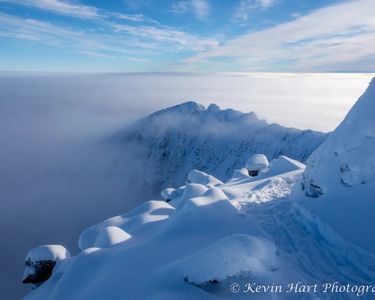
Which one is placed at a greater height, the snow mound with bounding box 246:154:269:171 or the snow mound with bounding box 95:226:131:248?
the snow mound with bounding box 246:154:269:171

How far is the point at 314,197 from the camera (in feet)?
44.3

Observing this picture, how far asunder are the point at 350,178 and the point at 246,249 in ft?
21.7

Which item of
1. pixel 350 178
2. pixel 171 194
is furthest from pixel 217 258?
pixel 171 194

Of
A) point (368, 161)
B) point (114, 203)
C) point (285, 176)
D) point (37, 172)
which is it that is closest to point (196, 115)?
point (114, 203)

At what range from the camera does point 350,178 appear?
1202 centimetres

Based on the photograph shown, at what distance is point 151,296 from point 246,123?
390ft

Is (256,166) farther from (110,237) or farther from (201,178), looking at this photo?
(110,237)

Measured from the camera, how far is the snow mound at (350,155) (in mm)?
11750

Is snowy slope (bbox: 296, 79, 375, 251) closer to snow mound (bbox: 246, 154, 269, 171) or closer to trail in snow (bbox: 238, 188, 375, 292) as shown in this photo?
trail in snow (bbox: 238, 188, 375, 292)

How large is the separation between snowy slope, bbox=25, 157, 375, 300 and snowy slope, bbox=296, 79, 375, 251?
0.57m

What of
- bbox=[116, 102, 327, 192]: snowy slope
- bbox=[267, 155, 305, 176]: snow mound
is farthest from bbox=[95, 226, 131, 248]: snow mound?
bbox=[116, 102, 327, 192]: snowy slope

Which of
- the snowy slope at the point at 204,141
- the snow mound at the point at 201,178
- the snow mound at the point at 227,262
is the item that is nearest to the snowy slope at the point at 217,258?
the snow mound at the point at 227,262

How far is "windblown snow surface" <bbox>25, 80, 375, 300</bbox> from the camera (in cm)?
830

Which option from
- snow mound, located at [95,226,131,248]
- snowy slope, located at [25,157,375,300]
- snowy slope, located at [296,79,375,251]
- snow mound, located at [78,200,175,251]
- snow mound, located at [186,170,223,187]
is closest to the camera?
snowy slope, located at [25,157,375,300]
